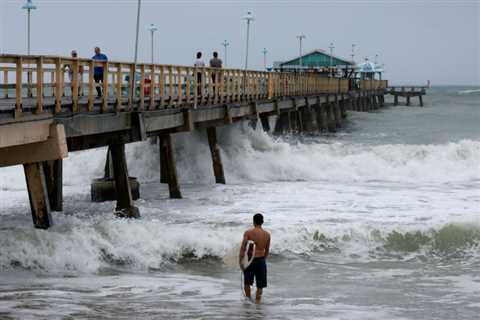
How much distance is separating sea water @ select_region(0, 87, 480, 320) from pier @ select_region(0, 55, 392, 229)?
68 cm

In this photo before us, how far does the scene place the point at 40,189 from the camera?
15164 mm

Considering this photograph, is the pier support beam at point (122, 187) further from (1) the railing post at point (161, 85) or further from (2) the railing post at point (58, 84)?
(2) the railing post at point (58, 84)

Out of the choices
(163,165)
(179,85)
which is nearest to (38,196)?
(179,85)

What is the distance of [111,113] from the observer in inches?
683

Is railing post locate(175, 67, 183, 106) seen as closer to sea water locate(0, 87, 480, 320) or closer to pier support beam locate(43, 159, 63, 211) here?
sea water locate(0, 87, 480, 320)

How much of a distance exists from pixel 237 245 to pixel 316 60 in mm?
70093

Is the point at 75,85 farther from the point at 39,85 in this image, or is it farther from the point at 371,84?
the point at 371,84

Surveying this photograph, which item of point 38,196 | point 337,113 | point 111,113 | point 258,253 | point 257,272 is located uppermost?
point 111,113

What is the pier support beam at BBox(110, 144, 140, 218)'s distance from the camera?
60.3 ft

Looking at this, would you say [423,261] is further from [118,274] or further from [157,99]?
[157,99]

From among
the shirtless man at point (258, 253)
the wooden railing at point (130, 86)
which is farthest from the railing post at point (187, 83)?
the shirtless man at point (258, 253)

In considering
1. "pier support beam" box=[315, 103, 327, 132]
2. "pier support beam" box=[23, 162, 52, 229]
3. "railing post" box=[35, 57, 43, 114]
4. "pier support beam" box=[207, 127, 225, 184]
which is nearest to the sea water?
"pier support beam" box=[23, 162, 52, 229]

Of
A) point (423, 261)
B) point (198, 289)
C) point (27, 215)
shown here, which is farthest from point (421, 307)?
point (27, 215)

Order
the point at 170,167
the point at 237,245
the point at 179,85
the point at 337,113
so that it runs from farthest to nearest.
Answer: the point at 337,113 → the point at 170,167 → the point at 179,85 → the point at 237,245
